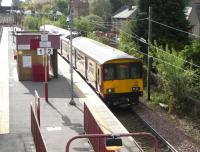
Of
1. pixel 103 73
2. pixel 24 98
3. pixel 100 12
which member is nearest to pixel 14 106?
pixel 24 98

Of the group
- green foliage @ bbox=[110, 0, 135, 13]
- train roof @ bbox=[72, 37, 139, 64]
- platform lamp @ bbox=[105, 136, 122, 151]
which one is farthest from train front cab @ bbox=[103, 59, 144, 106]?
green foliage @ bbox=[110, 0, 135, 13]

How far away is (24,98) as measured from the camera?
2338 centimetres

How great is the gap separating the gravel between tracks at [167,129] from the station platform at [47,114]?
2635mm

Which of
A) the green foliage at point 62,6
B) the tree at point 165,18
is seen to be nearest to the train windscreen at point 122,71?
the tree at point 165,18

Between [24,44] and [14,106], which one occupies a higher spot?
[24,44]

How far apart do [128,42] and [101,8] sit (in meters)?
49.7

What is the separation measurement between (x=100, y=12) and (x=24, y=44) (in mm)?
56262

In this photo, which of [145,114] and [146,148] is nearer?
[146,148]

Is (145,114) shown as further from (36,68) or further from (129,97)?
(36,68)

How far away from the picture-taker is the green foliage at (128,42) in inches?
1262

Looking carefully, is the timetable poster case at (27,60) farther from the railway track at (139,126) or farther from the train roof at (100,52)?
the railway track at (139,126)

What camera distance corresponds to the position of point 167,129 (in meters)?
20.1

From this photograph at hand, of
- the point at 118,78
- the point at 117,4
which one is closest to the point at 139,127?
the point at 118,78

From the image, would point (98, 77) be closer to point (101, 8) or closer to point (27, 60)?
point (27, 60)
